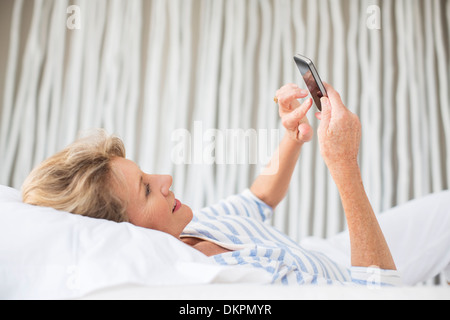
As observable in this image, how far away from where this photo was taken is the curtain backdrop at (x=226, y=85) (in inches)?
72.7

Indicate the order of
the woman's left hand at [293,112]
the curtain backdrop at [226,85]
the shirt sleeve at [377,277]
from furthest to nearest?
1. the curtain backdrop at [226,85]
2. the woman's left hand at [293,112]
3. the shirt sleeve at [377,277]

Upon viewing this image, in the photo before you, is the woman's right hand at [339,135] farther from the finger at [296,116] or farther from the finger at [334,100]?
the finger at [296,116]

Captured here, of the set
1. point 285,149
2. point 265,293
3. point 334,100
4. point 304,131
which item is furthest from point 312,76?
point 265,293

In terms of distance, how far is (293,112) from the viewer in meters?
0.94

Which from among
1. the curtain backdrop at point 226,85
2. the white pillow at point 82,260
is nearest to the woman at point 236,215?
the white pillow at point 82,260

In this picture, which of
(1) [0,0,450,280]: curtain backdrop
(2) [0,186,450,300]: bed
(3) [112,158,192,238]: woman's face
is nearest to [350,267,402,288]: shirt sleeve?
(2) [0,186,450,300]: bed

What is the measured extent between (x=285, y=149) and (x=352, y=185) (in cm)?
38

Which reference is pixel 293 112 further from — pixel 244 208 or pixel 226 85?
pixel 226 85

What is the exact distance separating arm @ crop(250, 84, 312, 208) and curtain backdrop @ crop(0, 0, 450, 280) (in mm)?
651

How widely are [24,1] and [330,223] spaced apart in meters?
1.80

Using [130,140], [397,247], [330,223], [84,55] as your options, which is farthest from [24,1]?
[397,247]

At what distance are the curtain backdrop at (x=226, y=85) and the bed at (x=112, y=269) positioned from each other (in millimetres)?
1123

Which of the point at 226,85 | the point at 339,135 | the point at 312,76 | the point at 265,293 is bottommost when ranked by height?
the point at 265,293
